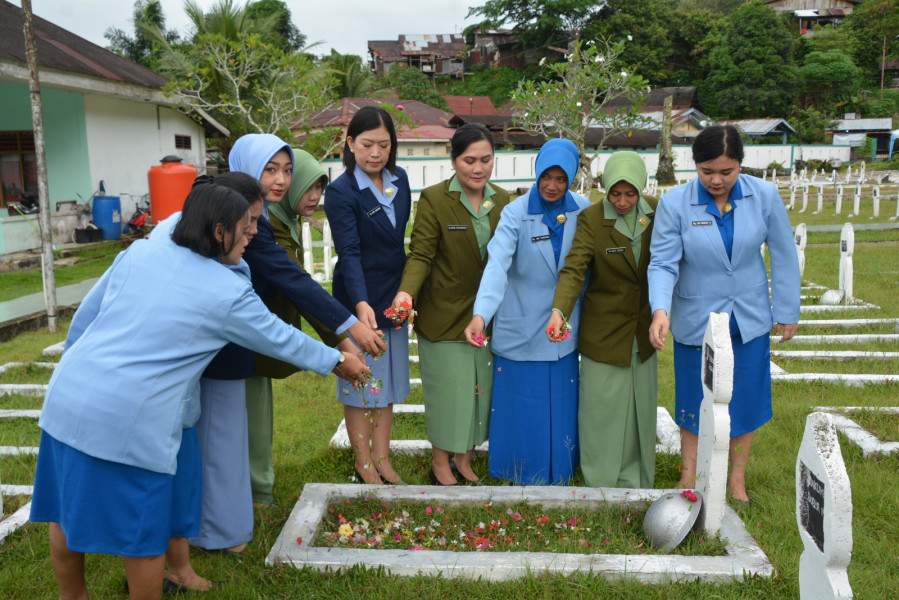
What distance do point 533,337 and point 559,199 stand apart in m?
0.72

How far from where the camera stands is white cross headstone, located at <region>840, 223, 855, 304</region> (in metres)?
8.64

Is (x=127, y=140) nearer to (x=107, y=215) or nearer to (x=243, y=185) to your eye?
(x=107, y=215)

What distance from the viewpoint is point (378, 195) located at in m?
3.82

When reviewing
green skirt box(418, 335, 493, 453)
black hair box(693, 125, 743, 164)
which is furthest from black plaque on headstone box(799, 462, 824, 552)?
green skirt box(418, 335, 493, 453)

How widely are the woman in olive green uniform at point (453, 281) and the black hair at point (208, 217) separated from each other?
128 centimetres

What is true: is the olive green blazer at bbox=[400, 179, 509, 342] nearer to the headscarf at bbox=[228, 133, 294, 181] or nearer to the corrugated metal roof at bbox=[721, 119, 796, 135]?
the headscarf at bbox=[228, 133, 294, 181]

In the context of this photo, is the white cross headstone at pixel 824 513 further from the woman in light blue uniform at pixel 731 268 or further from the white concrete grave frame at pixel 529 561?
the woman in light blue uniform at pixel 731 268

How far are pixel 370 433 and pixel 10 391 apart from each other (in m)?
3.65

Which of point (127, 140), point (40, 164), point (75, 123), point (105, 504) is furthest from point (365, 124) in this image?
point (127, 140)

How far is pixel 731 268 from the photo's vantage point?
343 centimetres

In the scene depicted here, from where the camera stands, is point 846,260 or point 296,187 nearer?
point 296,187

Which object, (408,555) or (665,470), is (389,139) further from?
(665,470)

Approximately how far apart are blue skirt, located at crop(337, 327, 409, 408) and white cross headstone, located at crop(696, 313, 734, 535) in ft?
5.14

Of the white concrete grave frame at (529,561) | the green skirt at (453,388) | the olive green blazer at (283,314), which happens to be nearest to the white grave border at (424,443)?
the green skirt at (453,388)
